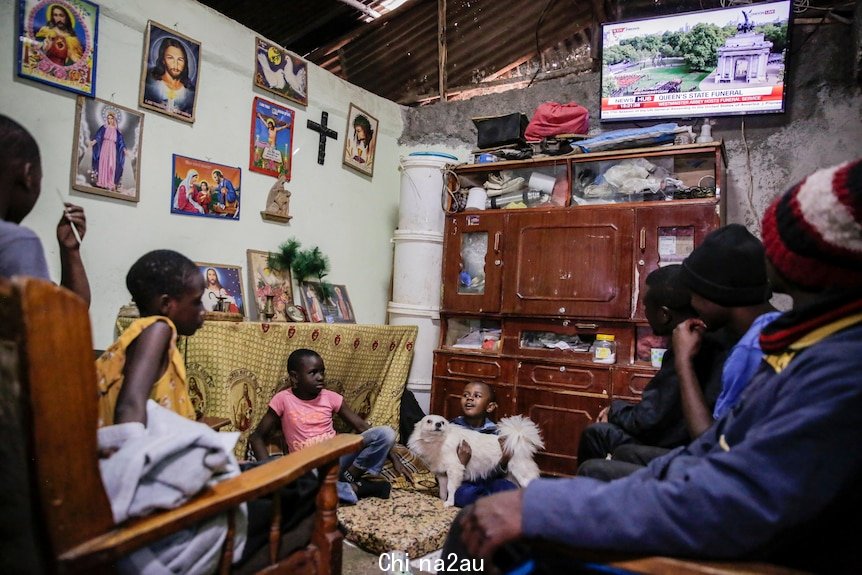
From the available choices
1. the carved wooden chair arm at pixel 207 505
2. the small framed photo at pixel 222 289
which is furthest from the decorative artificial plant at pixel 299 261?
the carved wooden chair arm at pixel 207 505

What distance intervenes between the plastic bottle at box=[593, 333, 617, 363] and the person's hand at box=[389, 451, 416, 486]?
5.01 feet

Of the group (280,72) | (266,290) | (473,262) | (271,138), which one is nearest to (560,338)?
(473,262)

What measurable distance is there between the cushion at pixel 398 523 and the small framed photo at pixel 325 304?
5.12 ft

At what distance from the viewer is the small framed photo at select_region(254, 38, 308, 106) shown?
4.01 metres

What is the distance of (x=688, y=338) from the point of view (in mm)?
2039

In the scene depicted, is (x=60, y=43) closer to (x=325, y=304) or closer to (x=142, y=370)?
(x=325, y=304)

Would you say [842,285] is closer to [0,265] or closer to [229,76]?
[0,265]

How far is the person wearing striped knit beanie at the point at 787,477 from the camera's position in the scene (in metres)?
0.88

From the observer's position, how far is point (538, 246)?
412 cm

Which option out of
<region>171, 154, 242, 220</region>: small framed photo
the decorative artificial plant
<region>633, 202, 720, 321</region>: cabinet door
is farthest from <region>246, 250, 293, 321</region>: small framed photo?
<region>633, 202, 720, 321</region>: cabinet door

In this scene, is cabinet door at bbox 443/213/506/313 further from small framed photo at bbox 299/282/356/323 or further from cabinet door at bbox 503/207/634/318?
small framed photo at bbox 299/282/356/323

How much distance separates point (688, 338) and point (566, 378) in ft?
6.17

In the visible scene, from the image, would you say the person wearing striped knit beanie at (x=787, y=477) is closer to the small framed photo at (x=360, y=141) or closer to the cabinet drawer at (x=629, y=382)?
the cabinet drawer at (x=629, y=382)

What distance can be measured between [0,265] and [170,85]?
2.65 m
